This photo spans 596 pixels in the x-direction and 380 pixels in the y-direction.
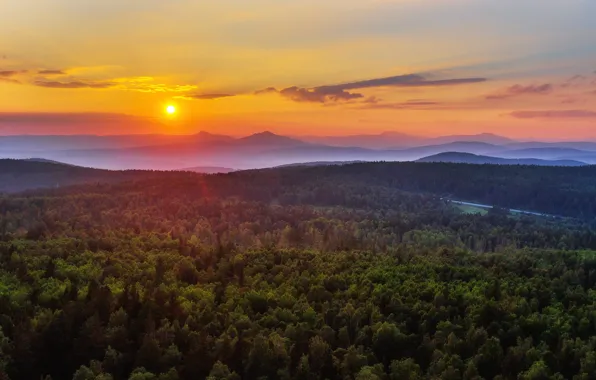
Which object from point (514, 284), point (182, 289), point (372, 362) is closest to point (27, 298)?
point (182, 289)

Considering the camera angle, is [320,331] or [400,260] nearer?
[320,331]

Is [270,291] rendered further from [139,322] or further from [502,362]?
[502,362]

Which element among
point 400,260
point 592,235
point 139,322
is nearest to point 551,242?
point 592,235

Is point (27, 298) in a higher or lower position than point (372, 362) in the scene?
higher

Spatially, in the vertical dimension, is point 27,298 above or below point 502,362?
above

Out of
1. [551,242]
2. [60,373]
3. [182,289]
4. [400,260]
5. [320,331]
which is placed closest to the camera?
[60,373]

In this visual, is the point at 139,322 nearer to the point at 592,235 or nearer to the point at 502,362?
the point at 502,362

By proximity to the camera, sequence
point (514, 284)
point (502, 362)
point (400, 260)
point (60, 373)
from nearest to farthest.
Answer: point (60, 373)
point (502, 362)
point (514, 284)
point (400, 260)

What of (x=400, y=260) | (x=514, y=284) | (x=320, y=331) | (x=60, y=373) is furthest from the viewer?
(x=400, y=260)

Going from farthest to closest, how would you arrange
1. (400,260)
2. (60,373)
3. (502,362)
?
1. (400,260)
2. (502,362)
3. (60,373)

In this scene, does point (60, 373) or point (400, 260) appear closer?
point (60, 373)
